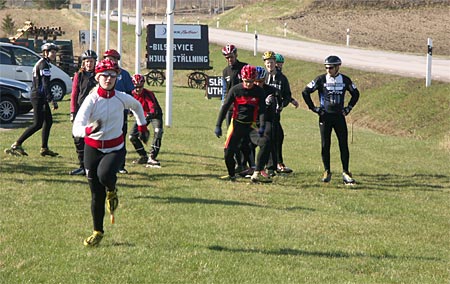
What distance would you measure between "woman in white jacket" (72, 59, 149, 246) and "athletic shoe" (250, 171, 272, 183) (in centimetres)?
478

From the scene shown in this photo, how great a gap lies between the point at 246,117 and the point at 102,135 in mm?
4642

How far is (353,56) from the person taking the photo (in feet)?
148

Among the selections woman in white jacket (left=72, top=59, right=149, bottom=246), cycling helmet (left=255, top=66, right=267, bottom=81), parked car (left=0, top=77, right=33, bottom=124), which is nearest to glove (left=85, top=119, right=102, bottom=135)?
woman in white jacket (left=72, top=59, right=149, bottom=246)

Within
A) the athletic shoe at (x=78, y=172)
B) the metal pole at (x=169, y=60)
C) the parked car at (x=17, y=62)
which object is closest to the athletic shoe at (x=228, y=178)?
the athletic shoe at (x=78, y=172)

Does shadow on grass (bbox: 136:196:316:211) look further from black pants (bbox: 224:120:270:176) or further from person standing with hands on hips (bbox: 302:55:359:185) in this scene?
person standing with hands on hips (bbox: 302:55:359:185)

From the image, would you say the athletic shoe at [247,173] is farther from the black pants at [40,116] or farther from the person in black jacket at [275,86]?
the black pants at [40,116]

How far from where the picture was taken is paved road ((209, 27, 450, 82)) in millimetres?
35953

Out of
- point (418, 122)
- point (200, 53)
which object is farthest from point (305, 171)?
point (200, 53)

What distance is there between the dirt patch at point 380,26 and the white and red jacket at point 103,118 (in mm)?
38887

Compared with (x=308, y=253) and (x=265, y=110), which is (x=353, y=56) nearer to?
(x=265, y=110)

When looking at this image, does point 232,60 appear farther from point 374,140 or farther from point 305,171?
point 374,140

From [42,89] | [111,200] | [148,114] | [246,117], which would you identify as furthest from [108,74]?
[42,89]

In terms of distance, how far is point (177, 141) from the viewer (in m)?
20.6

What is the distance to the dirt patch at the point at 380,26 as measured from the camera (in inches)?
2156
